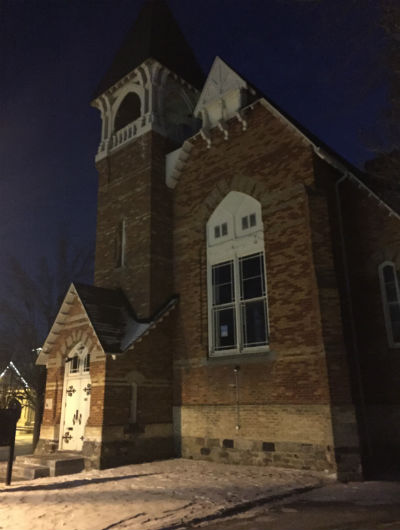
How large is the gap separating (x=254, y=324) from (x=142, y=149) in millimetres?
8498

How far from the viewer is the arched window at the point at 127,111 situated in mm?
19156

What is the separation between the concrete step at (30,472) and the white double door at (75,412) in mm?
2019

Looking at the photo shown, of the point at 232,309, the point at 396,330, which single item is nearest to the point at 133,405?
the point at 232,309

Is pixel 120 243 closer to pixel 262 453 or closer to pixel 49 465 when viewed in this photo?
pixel 49 465

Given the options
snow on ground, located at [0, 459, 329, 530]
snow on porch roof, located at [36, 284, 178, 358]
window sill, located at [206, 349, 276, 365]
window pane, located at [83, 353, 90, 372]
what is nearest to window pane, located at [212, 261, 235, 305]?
snow on porch roof, located at [36, 284, 178, 358]

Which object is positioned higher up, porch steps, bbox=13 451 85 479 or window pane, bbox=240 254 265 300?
window pane, bbox=240 254 265 300

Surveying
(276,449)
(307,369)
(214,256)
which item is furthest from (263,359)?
(214,256)

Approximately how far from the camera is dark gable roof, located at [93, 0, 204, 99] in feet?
60.2

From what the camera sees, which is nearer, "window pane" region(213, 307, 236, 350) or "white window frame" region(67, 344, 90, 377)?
"window pane" region(213, 307, 236, 350)

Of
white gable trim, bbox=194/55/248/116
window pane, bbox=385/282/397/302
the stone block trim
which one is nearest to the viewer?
the stone block trim

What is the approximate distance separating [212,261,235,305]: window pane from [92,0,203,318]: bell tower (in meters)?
1.94

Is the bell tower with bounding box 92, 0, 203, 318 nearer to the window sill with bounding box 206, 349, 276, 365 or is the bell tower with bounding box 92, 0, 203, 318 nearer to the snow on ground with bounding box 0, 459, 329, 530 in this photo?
the window sill with bounding box 206, 349, 276, 365

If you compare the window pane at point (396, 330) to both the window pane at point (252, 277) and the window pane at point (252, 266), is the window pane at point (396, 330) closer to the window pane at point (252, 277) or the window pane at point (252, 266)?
the window pane at point (252, 277)

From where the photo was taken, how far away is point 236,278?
44.4 feet
